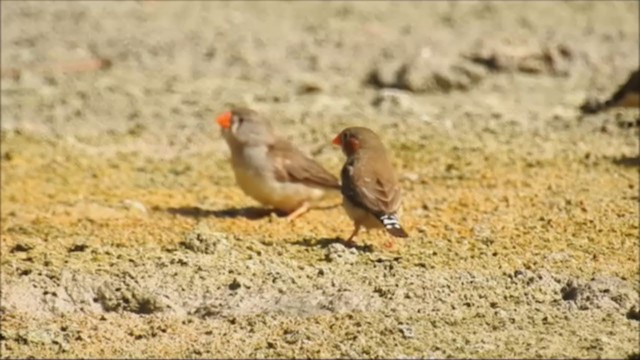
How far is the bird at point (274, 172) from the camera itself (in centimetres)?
1076

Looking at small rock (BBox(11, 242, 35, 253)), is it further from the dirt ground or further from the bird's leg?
the bird's leg

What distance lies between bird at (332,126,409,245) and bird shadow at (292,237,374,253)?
0.08 meters

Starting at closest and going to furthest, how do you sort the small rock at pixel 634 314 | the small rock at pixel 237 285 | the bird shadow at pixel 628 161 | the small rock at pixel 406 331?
the small rock at pixel 406 331
the small rock at pixel 634 314
the small rock at pixel 237 285
the bird shadow at pixel 628 161

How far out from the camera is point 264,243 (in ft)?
31.5

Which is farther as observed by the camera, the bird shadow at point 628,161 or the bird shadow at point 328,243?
the bird shadow at point 628,161

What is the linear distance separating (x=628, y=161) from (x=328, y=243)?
2.99 meters

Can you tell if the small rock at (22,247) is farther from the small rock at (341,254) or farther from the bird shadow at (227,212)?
the small rock at (341,254)

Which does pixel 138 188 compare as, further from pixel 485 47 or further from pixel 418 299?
pixel 485 47

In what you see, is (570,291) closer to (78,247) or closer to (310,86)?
(78,247)

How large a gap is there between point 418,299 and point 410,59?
8256mm

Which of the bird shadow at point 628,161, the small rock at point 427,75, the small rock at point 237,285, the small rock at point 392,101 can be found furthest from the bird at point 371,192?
the small rock at point 427,75

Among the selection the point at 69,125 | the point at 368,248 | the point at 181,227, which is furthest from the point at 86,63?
the point at 368,248

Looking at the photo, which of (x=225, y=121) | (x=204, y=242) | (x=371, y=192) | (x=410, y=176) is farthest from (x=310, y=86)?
(x=204, y=242)

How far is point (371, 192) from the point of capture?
945 cm
